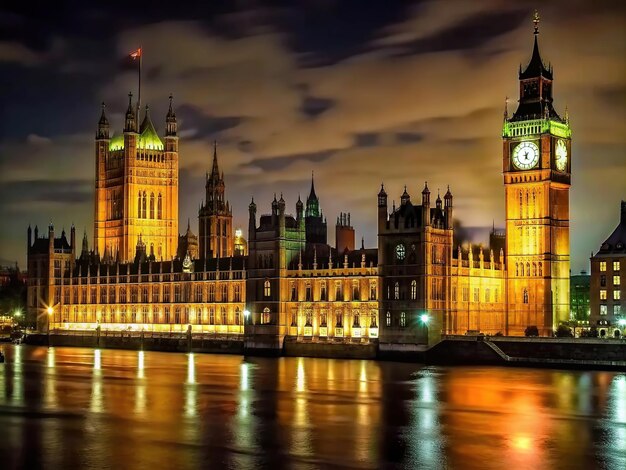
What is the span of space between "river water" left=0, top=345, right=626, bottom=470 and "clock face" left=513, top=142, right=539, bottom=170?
1175 inches

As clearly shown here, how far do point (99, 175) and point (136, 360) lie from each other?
82.7m

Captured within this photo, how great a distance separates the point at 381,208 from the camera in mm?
106438

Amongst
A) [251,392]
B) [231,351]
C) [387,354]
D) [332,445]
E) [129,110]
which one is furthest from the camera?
[129,110]

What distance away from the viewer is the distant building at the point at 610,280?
121 m

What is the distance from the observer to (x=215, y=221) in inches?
6560

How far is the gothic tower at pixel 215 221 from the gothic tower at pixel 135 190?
14.1 metres

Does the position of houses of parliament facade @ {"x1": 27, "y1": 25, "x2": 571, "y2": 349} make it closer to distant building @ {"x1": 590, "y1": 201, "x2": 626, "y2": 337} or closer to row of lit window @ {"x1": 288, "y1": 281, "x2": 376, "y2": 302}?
row of lit window @ {"x1": 288, "y1": 281, "x2": 376, "y2": 302}

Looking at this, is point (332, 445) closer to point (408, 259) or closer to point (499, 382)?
point (499, 382)

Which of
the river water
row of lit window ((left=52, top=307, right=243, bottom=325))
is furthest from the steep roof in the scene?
the river water

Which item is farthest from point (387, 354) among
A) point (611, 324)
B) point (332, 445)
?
point (332, 445)

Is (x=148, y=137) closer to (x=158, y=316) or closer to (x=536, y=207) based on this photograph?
(x=158, y=316)

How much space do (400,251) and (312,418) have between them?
49.7 meters

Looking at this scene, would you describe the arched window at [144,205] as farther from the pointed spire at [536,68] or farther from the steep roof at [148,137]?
the pointed spire at [536,68]

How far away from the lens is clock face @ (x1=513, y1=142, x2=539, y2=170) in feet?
366
